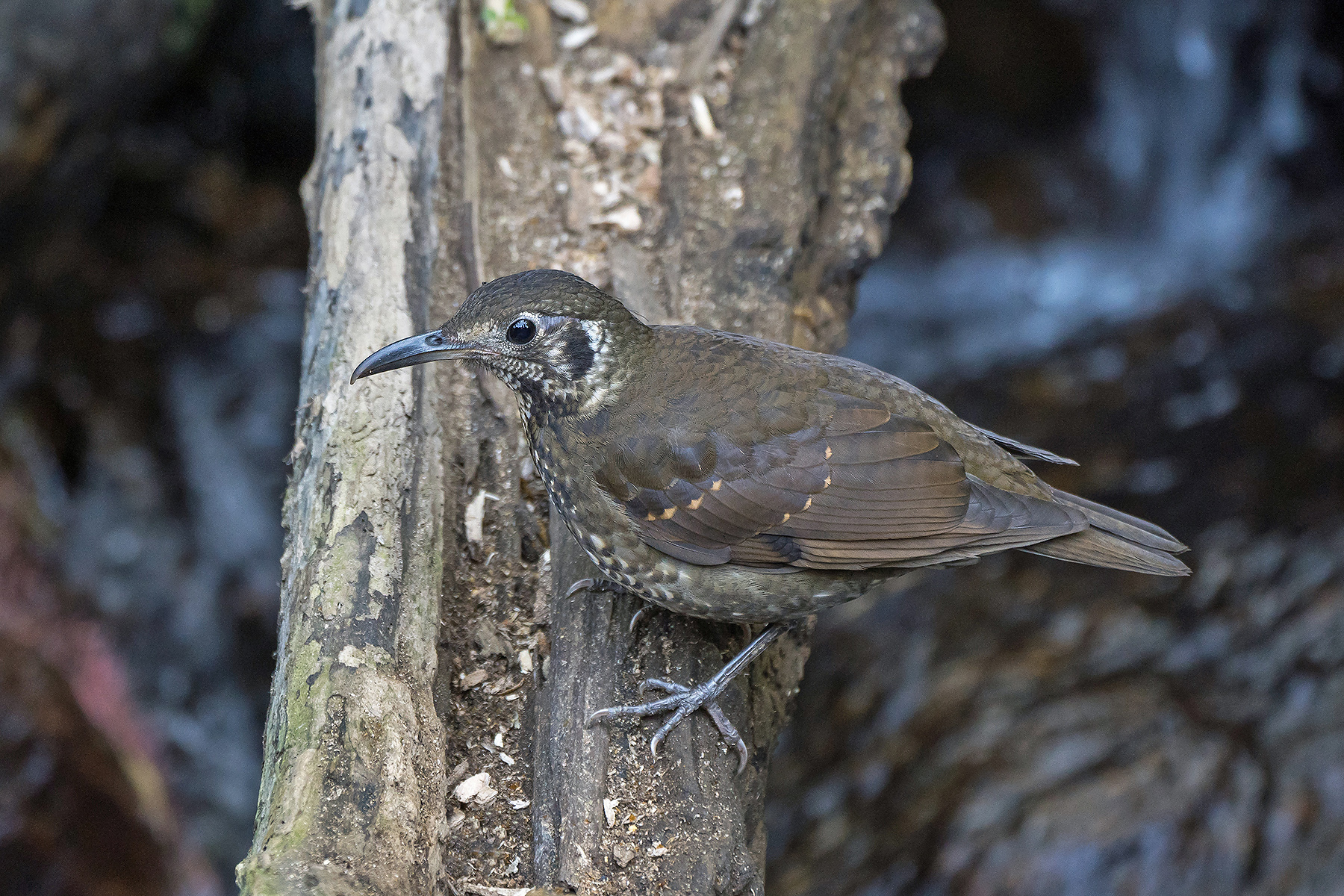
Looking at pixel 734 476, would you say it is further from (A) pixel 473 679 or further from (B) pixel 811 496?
(A) pixel 473 679

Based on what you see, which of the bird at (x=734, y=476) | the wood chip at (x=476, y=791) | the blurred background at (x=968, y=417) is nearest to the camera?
the wood chip at (x=476, y=791)

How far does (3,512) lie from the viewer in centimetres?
529

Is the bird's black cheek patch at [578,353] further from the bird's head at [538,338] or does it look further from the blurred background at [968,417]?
the blurred background at [968,417]

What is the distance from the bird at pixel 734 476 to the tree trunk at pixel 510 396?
230 mm

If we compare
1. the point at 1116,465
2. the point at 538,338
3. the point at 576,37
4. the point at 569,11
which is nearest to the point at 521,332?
the point at 538,338

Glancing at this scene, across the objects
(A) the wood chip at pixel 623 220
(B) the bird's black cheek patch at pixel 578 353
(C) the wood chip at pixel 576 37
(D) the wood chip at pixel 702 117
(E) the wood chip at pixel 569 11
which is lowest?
(B) the bird's black cheek patch at pixel 578 353

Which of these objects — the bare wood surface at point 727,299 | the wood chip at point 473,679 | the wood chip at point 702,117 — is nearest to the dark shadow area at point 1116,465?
the bare wood surface at point 727,299

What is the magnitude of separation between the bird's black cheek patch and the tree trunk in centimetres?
52

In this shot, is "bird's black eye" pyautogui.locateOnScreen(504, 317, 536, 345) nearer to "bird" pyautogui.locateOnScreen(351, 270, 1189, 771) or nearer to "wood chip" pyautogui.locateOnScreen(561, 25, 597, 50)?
"bird" pyautogui.locateOnScreen(351, 270, 1189, 771)

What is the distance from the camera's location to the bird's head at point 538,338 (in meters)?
2.86

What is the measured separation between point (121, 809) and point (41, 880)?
1.49 feet

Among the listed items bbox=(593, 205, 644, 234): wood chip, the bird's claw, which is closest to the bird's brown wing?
the bird's claw

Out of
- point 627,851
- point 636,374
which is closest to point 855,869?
point 627,851

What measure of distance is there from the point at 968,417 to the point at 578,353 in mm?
3925
